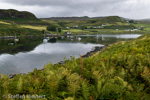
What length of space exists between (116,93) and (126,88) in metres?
0.90

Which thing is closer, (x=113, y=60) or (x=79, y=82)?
(x=79, y=82)

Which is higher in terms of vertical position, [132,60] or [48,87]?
[132,60]

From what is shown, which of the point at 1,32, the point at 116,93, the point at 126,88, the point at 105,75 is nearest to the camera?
the point at 116,93

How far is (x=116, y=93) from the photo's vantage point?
730 centimetres

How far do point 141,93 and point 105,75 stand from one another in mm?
2639

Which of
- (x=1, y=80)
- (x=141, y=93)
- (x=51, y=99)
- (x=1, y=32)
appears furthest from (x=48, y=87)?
(x=1, y=32)

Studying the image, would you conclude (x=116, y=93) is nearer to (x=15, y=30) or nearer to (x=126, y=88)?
(x=126, y=88)

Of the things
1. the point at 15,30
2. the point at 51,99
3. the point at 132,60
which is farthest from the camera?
the point at 15,30

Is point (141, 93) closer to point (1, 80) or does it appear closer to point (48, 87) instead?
point (48, 87)

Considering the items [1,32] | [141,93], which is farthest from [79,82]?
[1,32]

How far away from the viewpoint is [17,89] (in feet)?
25.2

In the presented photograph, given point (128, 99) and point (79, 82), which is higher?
point (79, 82)

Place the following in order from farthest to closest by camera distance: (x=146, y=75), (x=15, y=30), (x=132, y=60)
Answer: (x=15, y=30) < (x=132, y=60) < (x=146, y=75)

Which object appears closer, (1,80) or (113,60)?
(1,80)
